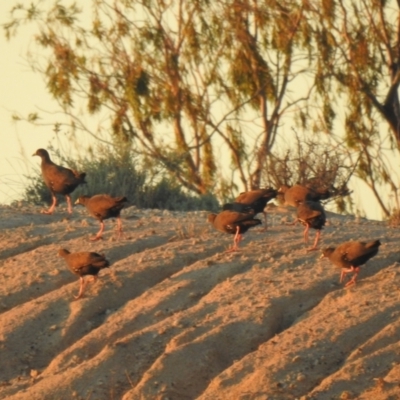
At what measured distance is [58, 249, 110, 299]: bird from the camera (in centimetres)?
1448

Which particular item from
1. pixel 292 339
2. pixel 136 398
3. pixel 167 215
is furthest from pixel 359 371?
pixel 167 215

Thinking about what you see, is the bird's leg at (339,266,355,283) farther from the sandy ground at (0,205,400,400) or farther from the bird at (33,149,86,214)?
the bird at (33,149,86,214)

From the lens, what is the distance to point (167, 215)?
18.7 metres

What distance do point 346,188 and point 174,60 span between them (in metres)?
13.2

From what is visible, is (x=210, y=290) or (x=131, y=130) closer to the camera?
(x=210, y=290)

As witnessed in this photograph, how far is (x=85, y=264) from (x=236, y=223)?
6.40ft

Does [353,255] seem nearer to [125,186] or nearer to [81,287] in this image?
[81,287]

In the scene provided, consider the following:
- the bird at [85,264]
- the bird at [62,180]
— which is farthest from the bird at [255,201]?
the bird at [85,264]

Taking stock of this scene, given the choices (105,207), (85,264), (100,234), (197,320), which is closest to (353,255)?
(197,320)

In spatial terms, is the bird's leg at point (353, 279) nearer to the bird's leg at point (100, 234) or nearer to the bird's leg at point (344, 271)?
the bird's leg at point (344, 271)

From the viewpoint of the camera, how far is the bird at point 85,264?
14484 mm

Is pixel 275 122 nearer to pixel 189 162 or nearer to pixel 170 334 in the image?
pixel 189 162

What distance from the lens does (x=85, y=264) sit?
1452cm

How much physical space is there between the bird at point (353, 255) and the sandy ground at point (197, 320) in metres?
0.17
